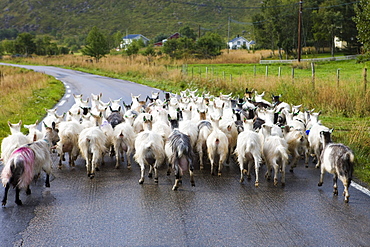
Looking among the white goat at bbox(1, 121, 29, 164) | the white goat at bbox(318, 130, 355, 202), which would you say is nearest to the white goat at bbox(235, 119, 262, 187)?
the white goat at bbox(318, 130, 355, 202)

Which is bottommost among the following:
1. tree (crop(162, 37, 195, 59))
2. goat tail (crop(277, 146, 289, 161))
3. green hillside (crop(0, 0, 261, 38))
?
goat tail (crop(277, 146, 289, 161))

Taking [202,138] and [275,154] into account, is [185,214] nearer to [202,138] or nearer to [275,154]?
[275,154]

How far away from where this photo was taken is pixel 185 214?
746 cm

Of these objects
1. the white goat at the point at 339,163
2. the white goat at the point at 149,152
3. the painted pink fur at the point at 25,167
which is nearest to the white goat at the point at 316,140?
the white goat at the point at 339,163

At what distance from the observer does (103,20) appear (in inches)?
5679

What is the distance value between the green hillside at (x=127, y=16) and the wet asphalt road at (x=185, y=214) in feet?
397

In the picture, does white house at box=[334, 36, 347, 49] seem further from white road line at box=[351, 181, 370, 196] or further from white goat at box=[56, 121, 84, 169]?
white goat at box=[56, 121, 84, 169]

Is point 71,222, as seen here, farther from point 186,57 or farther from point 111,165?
point 186,57

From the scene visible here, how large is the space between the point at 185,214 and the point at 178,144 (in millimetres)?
2155

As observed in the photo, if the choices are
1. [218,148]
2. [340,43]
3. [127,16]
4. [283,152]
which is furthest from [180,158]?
[127,16]

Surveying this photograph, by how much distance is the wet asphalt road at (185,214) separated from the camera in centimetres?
646

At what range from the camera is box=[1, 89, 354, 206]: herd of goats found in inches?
333

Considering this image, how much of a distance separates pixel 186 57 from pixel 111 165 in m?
50.7

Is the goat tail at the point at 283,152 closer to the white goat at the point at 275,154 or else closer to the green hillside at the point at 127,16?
the white goat at the point at 275,154
